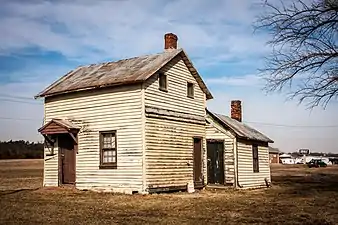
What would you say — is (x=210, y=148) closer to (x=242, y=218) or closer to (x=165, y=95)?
(x=165, y=95)

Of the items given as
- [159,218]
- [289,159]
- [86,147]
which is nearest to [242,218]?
[159,218]

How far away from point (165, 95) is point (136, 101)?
2.12 metres

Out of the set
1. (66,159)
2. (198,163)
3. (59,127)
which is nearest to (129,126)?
(59,127)

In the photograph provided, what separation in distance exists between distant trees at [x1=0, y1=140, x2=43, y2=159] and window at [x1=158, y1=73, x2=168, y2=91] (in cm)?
→ 8451

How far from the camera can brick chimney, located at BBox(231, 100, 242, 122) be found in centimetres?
3138

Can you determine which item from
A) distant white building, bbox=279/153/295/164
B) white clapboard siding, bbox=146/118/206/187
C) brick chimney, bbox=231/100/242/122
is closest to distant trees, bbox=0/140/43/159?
distant white building, bbox=279/153/295/164

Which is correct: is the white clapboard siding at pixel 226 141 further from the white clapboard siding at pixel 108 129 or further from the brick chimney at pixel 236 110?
the white clapboard siding at pixel 108 129

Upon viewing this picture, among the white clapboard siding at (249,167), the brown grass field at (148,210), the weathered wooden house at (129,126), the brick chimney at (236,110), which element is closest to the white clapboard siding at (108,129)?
the weathered wooden house at (129,126)

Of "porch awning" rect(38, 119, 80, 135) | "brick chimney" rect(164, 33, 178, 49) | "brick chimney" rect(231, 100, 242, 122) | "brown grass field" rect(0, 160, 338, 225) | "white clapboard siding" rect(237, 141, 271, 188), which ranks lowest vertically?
"brown grass field" rect(0, 160, 338, 225)

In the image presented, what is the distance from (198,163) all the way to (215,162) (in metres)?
1.73

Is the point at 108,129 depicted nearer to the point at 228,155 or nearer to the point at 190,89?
the point at 190,89

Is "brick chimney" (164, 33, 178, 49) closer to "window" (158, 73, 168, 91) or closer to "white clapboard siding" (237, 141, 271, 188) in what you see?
"window" (158, 73, 168, 91)

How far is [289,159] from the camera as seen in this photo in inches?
5561

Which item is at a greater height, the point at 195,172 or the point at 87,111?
the point at 87,111
